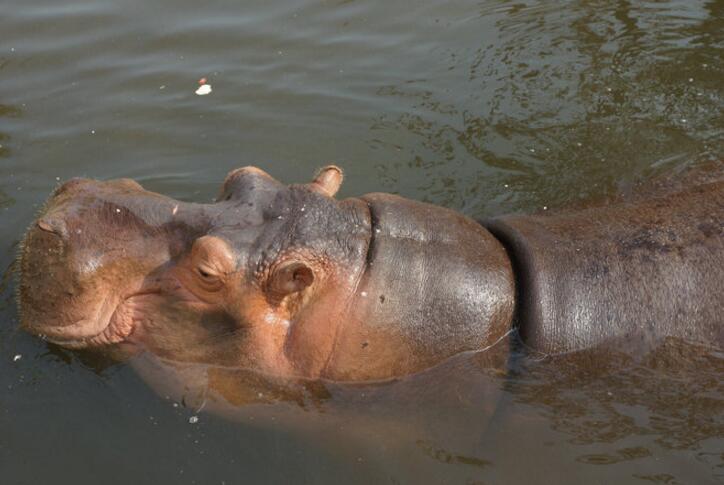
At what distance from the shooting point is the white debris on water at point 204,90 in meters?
8.70

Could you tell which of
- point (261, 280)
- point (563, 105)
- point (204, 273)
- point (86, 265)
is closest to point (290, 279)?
point (261, 280)

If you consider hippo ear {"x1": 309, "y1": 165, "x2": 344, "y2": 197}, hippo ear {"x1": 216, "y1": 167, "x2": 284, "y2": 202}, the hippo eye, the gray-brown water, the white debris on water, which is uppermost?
hippo ear {"x1": 216, "y1": 167, "x2": 284, "y2": 202}

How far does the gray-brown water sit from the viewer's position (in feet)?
16.1

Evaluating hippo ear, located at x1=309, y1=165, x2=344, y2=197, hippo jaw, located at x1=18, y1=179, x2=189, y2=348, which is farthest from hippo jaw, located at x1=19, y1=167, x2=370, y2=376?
hippo ear, located at x1=309, y1=165, x2=344, y2=197

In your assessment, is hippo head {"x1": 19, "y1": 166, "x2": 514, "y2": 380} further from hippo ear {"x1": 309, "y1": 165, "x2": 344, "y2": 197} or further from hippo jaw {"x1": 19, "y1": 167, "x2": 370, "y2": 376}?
hippo ear {"x1": 309, "y1": 165, "x2": 344, "y2": 197}

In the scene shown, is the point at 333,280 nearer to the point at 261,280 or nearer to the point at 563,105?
the point at 261,280

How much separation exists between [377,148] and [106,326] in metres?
3.89

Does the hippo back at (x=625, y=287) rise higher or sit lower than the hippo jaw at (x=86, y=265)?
lower

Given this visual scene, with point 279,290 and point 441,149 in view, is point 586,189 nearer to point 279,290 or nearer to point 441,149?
point 441,149

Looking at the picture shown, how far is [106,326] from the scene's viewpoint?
460cm

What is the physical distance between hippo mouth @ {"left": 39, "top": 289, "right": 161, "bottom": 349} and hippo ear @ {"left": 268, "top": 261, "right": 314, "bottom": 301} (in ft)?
2.29

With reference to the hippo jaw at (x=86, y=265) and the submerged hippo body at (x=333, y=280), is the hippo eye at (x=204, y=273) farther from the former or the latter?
the hippo jaw at (x=86, y=265)

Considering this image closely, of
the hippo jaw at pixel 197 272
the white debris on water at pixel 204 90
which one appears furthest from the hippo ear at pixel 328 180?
the white debris on water at pixel 204 90

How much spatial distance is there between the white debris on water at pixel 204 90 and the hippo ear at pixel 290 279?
4.79m
